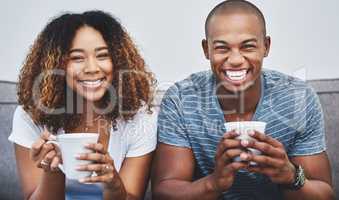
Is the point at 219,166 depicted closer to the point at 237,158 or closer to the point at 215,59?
the point at 237,158

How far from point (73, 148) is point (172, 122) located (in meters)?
0.36

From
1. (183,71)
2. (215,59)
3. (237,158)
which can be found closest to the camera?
(237,158)

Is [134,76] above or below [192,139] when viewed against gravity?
above

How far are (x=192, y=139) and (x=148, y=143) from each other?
120mm

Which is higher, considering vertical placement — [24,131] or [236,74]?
[236,74]

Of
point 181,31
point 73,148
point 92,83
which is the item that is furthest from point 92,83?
point 181,31

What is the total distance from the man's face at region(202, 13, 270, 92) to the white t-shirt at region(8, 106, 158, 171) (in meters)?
0.24

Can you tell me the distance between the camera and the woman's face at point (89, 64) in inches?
50.8

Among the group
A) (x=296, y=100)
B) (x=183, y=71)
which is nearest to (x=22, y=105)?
(x=183, y=71)

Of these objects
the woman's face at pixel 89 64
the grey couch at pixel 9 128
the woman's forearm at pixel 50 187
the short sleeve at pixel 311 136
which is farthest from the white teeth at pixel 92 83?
the short sleeve at pixel 311 136

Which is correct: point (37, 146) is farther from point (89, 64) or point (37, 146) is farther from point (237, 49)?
point (237, 49)

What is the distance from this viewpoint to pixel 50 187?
3.88 ft

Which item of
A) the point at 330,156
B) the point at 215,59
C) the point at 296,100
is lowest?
the point at 330,156

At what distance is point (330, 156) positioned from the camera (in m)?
1.47
